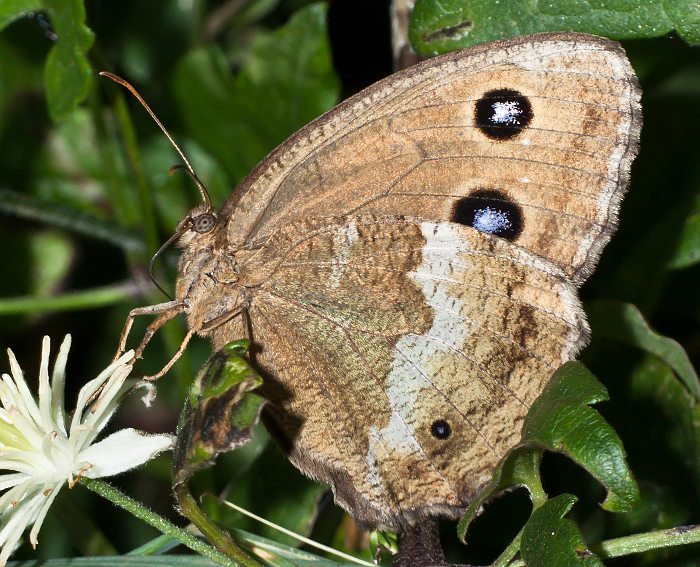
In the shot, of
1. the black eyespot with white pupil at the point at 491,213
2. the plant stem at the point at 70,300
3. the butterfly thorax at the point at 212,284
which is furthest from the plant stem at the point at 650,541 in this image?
the plant stem at the point at 70,300

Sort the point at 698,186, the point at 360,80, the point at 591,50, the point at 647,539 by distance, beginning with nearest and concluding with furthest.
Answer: the point at 647,539, the point at 591,50, the point at 698,186, the point at 360,80

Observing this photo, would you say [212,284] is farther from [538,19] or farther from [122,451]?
[538,19]

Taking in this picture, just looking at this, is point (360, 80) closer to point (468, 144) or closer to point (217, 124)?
point (217, 124)

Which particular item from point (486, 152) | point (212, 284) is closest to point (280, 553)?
point (212, 284)

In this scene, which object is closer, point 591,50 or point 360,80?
point 591,50

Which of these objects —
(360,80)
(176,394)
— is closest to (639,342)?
(360,80)

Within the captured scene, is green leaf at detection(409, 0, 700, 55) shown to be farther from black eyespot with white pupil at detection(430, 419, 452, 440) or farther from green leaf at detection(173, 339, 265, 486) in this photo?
green leaf at detection(173, 339, 265, 486)
